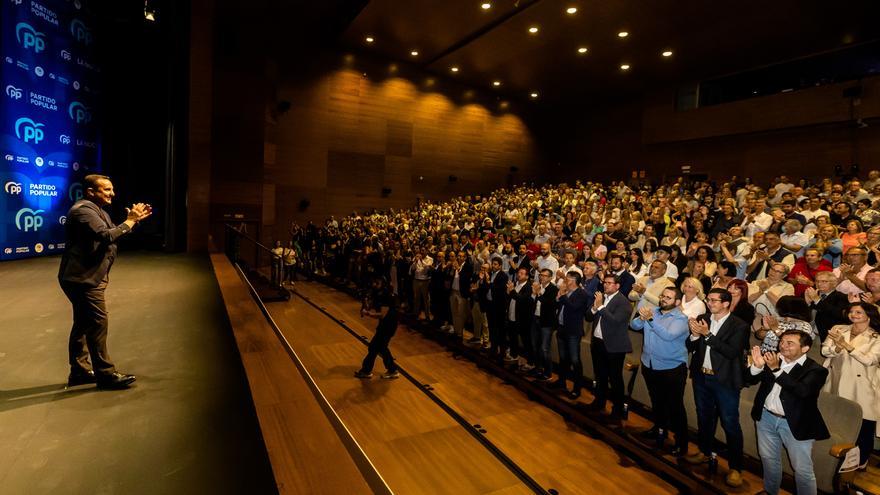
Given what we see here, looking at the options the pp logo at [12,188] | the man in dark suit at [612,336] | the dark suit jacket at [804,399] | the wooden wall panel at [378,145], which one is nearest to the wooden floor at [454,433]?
the man in dark suit at [612,336]

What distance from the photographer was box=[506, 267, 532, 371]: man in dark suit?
583 cm

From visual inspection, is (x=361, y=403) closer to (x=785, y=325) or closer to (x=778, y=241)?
(x=785, y=325)

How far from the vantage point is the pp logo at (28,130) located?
654cm

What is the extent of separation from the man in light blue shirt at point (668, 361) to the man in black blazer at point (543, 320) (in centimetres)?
149

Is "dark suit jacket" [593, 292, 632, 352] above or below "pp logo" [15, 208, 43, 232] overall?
below

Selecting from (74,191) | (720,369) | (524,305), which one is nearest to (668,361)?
(720,369)

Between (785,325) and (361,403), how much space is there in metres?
3.95

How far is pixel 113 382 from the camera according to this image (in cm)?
257

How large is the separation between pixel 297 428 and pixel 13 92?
7206 millimetres

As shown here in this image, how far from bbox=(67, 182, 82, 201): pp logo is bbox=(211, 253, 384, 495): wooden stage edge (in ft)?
19.1

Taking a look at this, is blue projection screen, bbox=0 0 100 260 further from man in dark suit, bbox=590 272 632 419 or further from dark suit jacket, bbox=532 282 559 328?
man in dark suit, bbox=590 272 632 419

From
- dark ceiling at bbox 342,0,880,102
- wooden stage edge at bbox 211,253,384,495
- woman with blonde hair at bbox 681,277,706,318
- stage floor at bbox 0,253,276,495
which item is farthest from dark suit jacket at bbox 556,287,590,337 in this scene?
dark ceiling at bbox 342,0,880,102

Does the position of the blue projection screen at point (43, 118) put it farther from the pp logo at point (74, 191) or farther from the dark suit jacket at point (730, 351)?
the dark suit jacket at point (730, 351)

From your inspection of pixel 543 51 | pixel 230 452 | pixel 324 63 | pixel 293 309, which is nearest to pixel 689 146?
pixel 543 51
